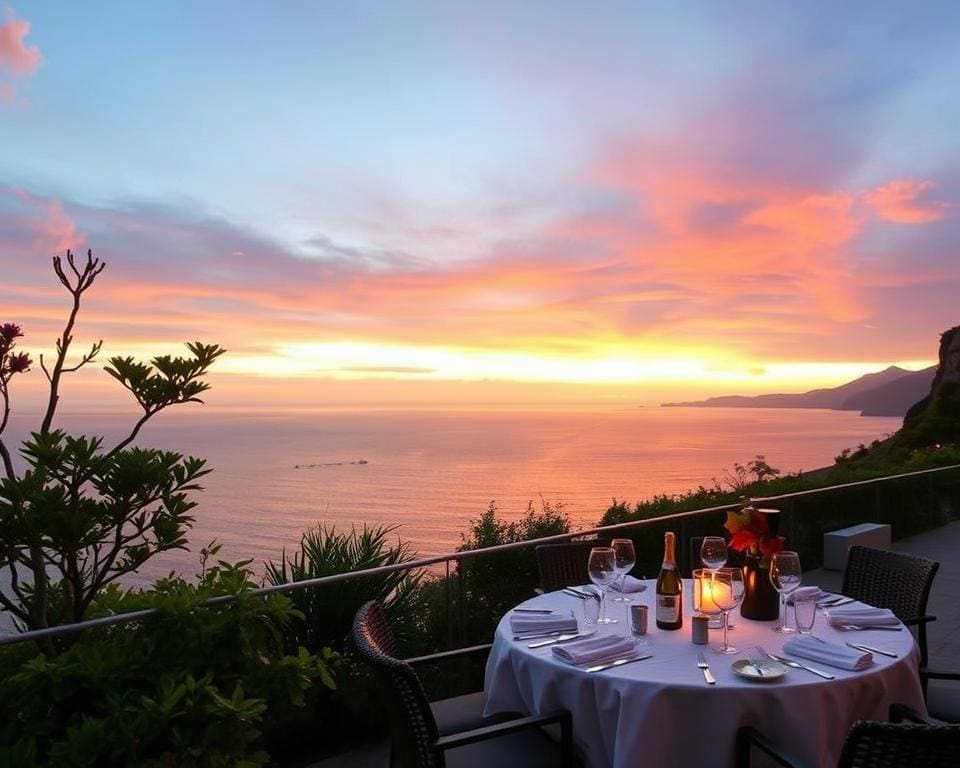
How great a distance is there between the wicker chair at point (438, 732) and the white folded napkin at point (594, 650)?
0.65 ft

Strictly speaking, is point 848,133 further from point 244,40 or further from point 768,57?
point 244,40

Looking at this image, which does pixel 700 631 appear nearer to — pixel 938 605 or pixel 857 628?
pixel 857 628

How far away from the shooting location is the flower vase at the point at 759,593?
3074 millimetres

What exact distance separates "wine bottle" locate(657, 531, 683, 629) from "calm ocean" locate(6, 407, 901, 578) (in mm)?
15544

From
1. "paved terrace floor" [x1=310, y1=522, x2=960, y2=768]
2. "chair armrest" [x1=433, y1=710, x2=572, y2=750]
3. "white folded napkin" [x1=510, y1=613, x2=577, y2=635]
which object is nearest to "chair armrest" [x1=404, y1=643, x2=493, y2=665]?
"white folded napkin" [x1=510, y1=613, x2=577, y2=635]

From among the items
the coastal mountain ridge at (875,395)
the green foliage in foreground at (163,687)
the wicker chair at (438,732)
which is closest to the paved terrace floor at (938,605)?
the wicker chair at (438,732)

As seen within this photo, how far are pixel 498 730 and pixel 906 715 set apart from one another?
1444mm

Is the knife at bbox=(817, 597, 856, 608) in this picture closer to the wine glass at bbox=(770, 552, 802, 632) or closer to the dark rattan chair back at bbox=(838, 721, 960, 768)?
the wine glass at bbox=(770, 552, 802, 632)

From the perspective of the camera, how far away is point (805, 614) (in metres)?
2.90

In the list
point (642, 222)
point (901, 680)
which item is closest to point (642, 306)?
point (642, 222)

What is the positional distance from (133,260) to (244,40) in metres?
7.96

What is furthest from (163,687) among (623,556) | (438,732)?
(623,556)

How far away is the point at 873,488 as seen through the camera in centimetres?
882

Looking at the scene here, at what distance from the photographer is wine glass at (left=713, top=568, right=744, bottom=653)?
108 inches
